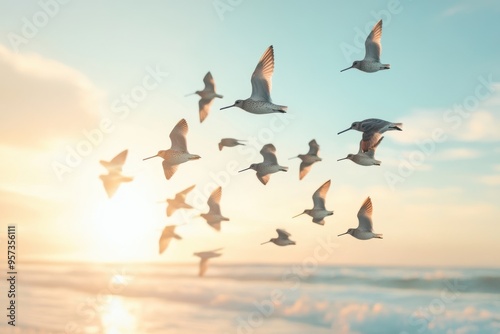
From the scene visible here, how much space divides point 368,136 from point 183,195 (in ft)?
17.6

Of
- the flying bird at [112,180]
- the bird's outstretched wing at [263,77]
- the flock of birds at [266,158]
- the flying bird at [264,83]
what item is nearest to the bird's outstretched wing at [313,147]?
the flock of birds at [266,158]

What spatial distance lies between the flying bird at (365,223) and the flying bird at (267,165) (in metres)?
2.00

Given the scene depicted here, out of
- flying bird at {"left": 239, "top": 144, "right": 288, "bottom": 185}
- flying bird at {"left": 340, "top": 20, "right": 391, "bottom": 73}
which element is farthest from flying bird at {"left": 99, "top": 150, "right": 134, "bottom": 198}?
flying bird at {"left": 340, "top": 20, "right": 391, "bottom": 73}

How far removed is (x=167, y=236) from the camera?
14117 millimetres

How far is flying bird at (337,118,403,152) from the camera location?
982 cm

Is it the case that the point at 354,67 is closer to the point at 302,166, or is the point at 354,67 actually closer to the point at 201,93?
the point at 302,166

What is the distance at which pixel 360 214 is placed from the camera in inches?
507

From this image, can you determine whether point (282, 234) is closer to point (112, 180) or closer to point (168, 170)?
point (168, 170)

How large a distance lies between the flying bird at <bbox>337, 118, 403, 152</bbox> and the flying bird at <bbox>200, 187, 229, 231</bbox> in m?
4.49

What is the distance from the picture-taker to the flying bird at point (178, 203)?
544 inches

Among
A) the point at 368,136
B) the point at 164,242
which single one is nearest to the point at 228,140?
the point at 164,242

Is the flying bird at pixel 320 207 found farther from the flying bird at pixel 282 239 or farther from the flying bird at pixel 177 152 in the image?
the flying bird at pixel 177 152

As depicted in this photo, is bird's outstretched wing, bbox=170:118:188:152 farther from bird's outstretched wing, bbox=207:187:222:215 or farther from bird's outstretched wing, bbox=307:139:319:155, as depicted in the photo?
bird's outstretched wing, bbox=307:139:319:155

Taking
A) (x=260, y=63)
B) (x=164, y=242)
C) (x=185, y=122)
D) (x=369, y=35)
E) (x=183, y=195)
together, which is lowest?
(x=164, y=242)
